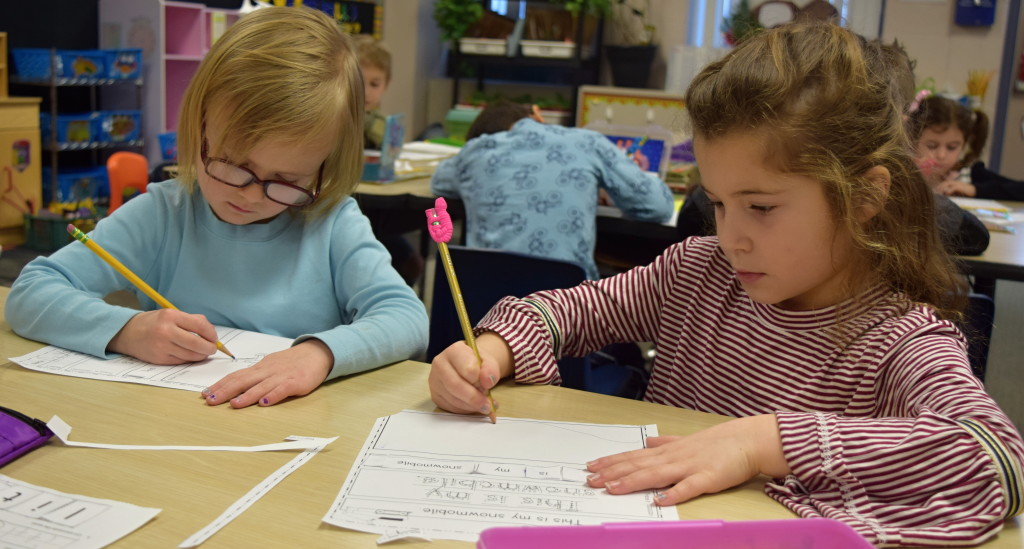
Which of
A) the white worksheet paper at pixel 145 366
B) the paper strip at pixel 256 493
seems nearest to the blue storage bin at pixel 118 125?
the white worksheet paper at pixel 145 366

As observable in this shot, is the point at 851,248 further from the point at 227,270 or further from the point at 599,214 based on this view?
the point at 599,214

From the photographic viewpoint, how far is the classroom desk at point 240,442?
715mm

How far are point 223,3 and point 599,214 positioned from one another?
370 centimetres

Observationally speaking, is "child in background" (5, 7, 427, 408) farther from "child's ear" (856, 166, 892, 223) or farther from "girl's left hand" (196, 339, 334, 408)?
"child's ear" (856, 166, 892, 223)

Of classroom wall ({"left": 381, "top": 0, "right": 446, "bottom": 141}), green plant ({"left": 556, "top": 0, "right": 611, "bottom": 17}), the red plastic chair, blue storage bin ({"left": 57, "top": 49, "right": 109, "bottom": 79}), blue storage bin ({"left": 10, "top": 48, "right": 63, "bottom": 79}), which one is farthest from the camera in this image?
classroom wall ({"left": 381, "top": 0, "right": 446, "bottom": 141})

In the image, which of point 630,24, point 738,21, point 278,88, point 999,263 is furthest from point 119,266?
Result: point 630,24

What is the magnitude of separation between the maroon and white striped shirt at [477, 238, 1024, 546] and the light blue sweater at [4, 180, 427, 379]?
246 mm

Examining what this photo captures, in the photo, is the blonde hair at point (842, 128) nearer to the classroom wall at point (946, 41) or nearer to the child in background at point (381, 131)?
the child in background at point (381, 131)

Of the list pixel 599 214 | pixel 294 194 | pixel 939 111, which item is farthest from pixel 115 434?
pixel 939 111

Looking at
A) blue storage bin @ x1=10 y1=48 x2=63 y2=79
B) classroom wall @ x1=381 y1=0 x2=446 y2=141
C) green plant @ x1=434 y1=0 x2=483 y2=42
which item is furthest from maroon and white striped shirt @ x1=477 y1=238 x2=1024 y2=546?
classroom wall @ x1=381 y1=0 x2=446 y2=141

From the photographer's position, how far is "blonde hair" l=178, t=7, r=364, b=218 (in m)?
1.18

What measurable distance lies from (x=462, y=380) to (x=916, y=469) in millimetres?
440

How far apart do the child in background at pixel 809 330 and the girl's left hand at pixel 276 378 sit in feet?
0.47

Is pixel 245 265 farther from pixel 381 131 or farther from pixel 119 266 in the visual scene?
pixel 381 131
